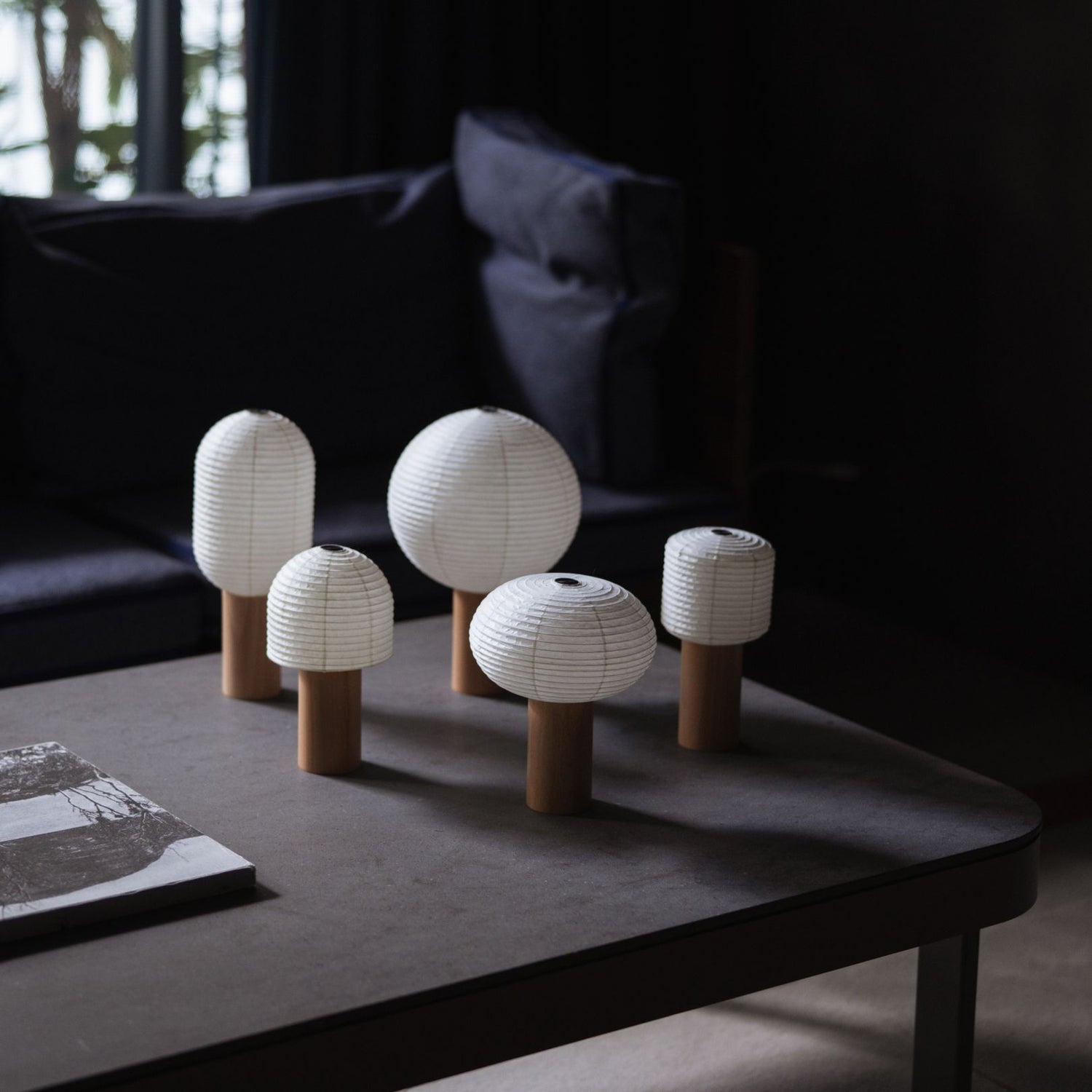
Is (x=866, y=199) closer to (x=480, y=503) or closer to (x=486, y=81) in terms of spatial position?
(x=486, y=81)

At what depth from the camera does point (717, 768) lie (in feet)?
4.71

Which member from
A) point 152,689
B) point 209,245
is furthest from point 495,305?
point 152,689

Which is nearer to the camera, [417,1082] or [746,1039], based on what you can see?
[417,1082]

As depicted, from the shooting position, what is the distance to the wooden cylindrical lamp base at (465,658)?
162cm

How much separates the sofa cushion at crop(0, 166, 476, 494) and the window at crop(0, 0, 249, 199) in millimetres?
303

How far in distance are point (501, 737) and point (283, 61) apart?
1.98 m

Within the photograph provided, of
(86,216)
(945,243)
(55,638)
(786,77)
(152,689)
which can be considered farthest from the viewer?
(786,77)

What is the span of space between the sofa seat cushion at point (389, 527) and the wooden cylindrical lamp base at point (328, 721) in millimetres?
871

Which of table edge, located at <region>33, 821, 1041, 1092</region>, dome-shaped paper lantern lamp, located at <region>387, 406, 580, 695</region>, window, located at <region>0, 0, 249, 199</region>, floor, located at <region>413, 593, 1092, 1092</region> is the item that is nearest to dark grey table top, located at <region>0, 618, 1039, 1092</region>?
table edge, located at <region>33, 821, 1041, 1092</region>

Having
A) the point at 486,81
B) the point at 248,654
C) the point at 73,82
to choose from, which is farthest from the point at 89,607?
the point at 486,81

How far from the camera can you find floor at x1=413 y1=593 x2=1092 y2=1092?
1698 millimetres

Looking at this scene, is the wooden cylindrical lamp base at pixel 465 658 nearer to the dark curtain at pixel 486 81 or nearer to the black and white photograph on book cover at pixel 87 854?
the black and white photograph on book cover at pixel 87 854

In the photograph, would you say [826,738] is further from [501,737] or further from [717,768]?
[501,737]

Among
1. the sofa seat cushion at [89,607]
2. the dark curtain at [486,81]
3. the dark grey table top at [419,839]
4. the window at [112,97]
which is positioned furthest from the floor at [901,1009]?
the window at [112,97]
